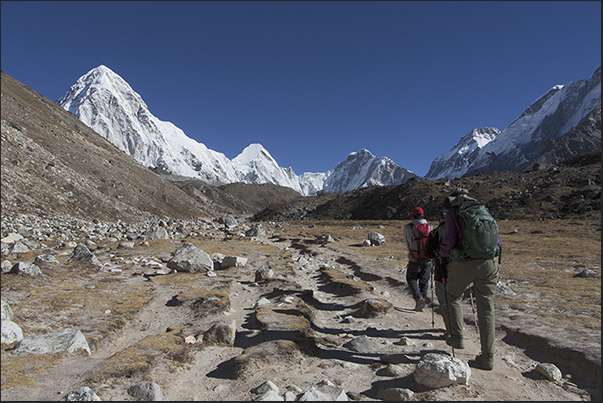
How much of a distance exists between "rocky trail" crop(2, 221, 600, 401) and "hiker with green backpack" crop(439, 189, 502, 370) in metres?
0.51

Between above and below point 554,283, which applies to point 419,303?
above

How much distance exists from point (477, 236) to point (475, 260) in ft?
1.61

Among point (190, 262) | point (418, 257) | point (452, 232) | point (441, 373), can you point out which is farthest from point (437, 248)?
point (190, 262)

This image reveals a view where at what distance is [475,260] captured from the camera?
5.26 metres

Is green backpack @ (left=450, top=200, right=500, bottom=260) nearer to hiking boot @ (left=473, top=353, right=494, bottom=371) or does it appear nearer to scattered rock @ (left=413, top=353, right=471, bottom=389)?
hiking boot @ (left=473, top=353, right=494, bottom=371)

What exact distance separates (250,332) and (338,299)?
13.2 feet

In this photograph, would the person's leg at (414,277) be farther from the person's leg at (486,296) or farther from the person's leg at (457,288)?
the person's leg at (486,296)

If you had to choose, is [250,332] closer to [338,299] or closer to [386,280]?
[338,299]

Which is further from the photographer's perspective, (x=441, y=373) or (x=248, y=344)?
(x=248, y=344)

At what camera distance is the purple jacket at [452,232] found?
547 centimetres

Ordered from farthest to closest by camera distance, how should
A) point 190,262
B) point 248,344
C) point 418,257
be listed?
point 190,262, point 418,257, point 248,344

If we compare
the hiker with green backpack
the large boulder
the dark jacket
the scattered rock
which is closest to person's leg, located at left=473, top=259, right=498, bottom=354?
the hiker with green backpack

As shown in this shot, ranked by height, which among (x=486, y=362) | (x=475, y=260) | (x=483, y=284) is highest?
(x=475, y=260)

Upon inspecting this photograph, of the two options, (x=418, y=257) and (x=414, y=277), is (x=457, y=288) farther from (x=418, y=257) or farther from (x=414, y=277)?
(x=414, y=277)
